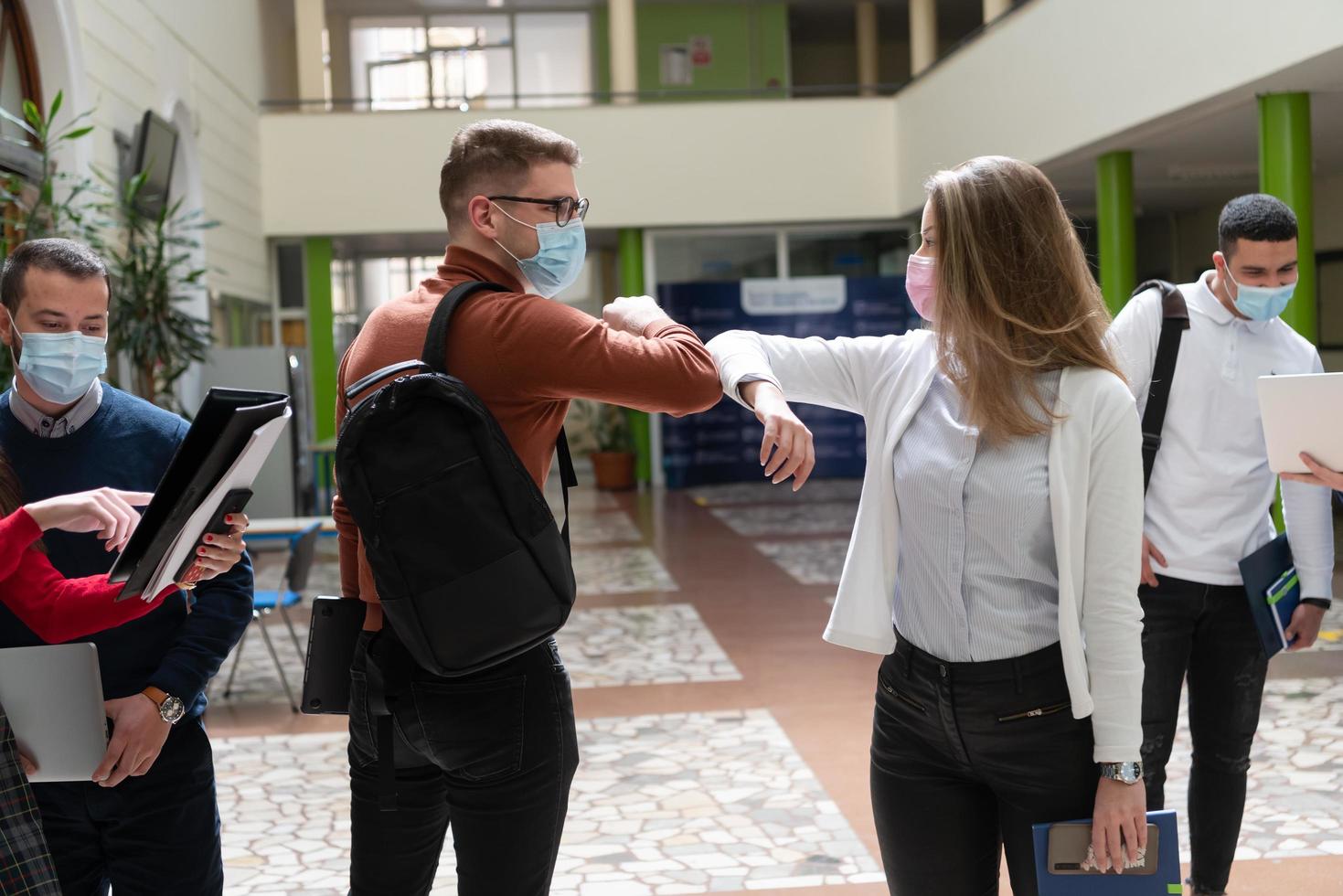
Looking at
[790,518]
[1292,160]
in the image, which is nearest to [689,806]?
[1292,160]

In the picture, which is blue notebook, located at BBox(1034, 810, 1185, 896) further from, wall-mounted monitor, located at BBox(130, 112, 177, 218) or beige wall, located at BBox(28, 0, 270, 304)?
wall-mounted monitor, located at BBox(130, 112, 177, 218)

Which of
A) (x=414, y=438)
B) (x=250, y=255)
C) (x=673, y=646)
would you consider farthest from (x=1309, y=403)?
(x=250, y=255)

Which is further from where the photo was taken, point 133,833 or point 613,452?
point 613,452

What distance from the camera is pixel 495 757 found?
181 cm

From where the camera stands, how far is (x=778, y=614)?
24.5 ft

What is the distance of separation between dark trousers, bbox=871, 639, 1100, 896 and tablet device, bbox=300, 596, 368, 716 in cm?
81

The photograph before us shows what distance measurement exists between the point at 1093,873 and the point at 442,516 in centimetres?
103

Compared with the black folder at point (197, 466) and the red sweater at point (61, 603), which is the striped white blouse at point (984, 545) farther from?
the red sweater at point (61, 603)

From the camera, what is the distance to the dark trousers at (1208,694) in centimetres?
286

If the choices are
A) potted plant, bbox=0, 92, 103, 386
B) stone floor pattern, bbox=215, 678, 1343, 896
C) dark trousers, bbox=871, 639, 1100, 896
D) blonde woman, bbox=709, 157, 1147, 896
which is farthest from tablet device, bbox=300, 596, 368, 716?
potted plant, bbox=0, 92, 103, 386

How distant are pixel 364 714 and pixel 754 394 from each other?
0.74 meters

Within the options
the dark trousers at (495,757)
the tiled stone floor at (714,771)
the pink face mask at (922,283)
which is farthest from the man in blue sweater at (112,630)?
the pink face mask at (922,283)

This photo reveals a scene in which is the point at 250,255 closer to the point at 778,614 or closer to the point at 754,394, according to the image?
the point at 778,614

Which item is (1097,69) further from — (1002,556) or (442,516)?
(442,516)
